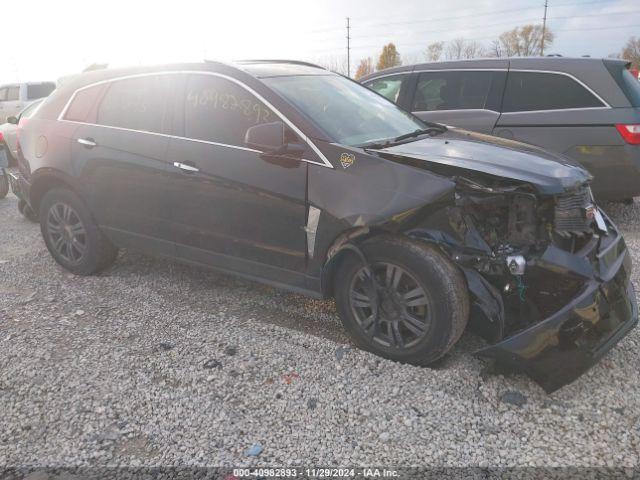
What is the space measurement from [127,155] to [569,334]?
10.7 ft

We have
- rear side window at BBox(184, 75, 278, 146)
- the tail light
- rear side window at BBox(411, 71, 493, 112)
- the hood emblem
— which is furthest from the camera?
rear side window at BBox(411, 71, 493, 112)

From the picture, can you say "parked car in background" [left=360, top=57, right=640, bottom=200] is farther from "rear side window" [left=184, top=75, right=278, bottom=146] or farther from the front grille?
"rear side window" [left=184, top=75, right=278, bottom=146]

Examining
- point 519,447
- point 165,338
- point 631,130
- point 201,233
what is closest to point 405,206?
point 519,447

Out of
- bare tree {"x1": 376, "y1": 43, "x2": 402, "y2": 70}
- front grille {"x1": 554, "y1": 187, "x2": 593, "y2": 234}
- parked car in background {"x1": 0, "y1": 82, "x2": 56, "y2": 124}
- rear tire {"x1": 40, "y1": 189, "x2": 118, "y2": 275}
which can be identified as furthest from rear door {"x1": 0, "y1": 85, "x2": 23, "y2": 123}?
bare tree {"x1": 376, "y1": 43, "x2": 402, "y2": 70}

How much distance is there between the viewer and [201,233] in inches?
144

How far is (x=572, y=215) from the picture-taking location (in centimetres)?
274

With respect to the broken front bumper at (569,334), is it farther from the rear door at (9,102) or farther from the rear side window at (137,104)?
the rear door at (9,102)

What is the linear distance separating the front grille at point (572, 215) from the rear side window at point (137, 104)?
2.76 meters

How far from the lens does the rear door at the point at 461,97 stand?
573cm

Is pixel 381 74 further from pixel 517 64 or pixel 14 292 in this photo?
pixel 14 292

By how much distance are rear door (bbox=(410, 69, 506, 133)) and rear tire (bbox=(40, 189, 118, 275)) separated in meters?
3.64

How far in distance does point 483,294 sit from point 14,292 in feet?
12.7

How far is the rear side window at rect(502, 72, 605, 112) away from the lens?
5.28 meters

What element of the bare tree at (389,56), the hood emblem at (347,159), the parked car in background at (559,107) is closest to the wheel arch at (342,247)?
the hood emblem at (347,159)
